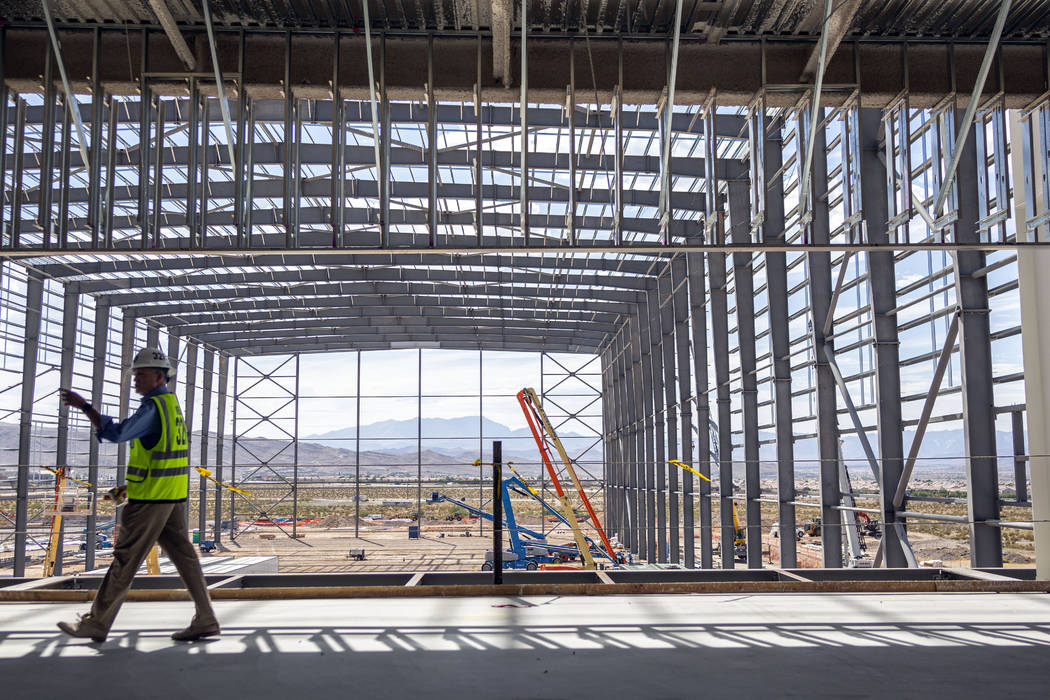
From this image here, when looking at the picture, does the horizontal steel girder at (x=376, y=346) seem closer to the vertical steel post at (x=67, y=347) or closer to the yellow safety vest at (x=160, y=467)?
the vertical steel post at (x=67, y=347)

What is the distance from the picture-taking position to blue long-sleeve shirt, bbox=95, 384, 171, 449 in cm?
542

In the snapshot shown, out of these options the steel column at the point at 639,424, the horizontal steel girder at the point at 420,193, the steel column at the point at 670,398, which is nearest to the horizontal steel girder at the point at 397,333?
the steel column at the point at 639,424

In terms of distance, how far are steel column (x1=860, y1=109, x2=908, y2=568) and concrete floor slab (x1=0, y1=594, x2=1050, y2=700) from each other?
249 inches

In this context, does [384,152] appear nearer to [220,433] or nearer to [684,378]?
[684,378]

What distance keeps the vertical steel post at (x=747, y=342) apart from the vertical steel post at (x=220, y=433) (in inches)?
1026

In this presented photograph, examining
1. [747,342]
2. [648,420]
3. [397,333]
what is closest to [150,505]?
[747,342]

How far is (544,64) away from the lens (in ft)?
26.0

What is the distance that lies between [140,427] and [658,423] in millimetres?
24349

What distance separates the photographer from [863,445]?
→ 14.8m

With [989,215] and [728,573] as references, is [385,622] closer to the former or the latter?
[728,573]

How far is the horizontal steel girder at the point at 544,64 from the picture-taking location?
7855mm

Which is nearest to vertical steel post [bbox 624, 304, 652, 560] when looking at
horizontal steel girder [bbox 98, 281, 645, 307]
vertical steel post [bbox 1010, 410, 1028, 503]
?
horizontal steel girder [bbox 98, 281, 645, 307]

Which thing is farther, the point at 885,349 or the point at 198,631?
the point at 885,349

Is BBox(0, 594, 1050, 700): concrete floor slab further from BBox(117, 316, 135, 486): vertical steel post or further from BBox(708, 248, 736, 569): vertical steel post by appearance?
BBox(117, 316, 135, 486): vertical steel post
